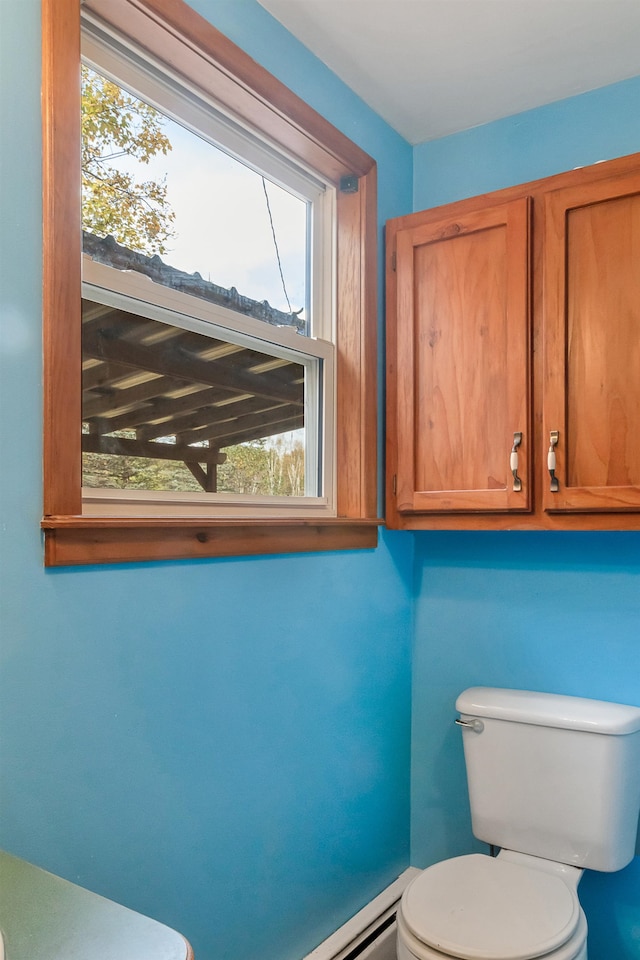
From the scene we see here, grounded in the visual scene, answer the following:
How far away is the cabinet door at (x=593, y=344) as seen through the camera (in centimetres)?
158

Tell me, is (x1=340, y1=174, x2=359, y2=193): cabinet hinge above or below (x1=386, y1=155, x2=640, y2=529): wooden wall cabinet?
above

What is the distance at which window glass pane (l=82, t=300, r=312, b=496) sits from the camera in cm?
133

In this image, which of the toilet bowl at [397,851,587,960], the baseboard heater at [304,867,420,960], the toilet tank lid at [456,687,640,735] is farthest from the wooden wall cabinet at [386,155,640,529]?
the baseboard heater at [304,867,420,960]

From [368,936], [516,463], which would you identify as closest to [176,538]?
[516,463]

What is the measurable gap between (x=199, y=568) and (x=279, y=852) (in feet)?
2.29

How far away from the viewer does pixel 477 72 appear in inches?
71.4

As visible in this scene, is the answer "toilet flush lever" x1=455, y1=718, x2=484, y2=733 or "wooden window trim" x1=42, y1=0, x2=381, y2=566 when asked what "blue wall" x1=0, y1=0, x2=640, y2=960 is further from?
"toilet flush lever" x1=455, y1=718, x2=484, y2=733

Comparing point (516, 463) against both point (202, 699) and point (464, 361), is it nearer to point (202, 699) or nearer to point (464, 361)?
point (464, 361)

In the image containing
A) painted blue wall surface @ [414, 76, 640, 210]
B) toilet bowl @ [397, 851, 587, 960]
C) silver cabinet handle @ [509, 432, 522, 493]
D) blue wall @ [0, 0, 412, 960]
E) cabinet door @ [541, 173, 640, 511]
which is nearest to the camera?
blue wall @ [0, 0, 412, 960]

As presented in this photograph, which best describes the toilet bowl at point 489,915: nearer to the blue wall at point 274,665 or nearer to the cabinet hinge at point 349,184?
the blue wall at point 274,665

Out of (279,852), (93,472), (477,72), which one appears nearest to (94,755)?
(93,472)

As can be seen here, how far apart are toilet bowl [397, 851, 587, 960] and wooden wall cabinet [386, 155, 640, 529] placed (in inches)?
30.7

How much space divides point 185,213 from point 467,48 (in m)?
0.84

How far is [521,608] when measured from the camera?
76.8 inches
